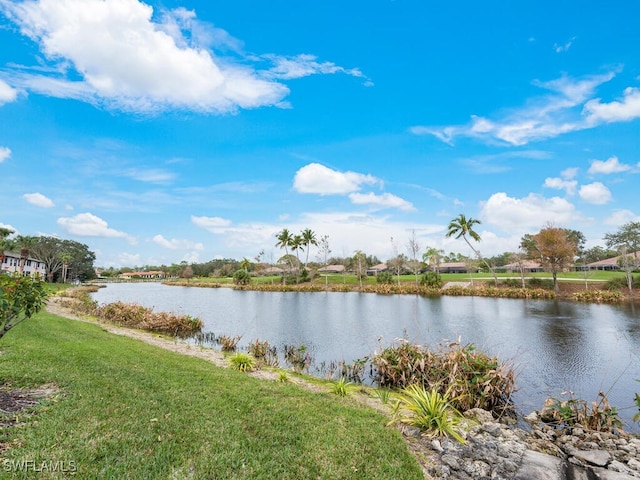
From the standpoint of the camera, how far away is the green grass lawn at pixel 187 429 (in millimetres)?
4180

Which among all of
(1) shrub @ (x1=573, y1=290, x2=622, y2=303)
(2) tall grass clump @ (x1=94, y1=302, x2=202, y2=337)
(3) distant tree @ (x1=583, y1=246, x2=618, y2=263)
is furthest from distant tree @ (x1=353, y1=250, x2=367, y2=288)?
(3) distant tree @ (x1=583, y1=246, x2=618, y2=263)

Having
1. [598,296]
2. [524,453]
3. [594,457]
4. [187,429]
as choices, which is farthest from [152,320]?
[598,296]

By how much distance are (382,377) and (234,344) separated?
25.4 feet

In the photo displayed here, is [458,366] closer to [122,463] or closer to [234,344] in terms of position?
[122,463]

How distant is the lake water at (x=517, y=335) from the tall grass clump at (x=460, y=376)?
0.62 m

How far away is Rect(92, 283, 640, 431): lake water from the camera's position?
11.0m

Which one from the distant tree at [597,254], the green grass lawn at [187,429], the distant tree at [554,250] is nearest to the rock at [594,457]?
the green grass lawn at [187,429]

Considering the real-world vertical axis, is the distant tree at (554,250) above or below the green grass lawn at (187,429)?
above

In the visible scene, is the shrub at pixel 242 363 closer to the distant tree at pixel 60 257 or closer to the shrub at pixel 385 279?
the shrub at pixel 385 279

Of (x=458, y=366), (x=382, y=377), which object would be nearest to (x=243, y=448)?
(x=458, y=366)

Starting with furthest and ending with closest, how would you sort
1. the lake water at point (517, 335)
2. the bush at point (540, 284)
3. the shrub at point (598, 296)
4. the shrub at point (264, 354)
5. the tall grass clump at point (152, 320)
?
the bush at point (540, 284) → the shrub at point (598, 296) → the tall grass clump at point (152, 320) → the shrub at point (264, 354) → the lake water at point (517, 335)

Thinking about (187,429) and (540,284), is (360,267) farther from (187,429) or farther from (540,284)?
(187,429)

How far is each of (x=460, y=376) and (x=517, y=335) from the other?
11.5 metres

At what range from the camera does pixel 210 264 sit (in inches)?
4611
